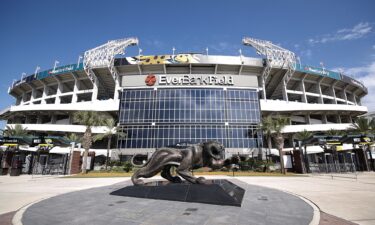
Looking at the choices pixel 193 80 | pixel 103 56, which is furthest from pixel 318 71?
pixel 103 56

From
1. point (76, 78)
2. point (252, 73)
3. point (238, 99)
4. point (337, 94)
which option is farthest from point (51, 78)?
point (337, 94)

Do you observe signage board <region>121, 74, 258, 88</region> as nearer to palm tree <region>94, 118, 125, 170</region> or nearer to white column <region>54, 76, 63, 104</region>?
palm tree <region>94, 118, 125, 170</region>

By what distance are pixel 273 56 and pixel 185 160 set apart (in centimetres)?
4890

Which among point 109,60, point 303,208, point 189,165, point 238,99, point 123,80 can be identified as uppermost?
point 109,60

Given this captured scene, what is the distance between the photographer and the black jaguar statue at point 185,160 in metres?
8.23

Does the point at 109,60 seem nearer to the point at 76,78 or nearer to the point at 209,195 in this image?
the point at 76,78

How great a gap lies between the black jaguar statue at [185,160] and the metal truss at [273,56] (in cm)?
4553

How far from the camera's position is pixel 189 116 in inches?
1738

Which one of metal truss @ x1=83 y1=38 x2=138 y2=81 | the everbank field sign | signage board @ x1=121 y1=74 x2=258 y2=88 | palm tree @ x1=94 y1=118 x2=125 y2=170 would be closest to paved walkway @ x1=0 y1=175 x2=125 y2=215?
palm tree @ x1=94 y1=118 x2=125 y2=170

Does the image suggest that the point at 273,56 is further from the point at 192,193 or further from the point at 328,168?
the point at 192,193

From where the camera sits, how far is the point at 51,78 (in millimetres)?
54062

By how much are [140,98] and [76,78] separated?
20.3 m

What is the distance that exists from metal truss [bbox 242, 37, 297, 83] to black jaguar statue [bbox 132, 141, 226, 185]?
45534 millimetres

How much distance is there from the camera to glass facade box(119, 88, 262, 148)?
4250cm
